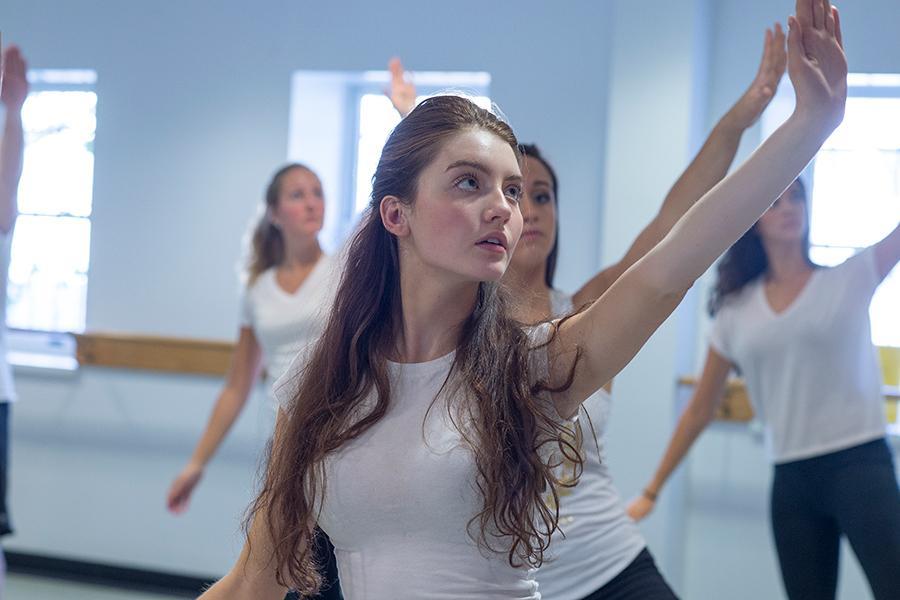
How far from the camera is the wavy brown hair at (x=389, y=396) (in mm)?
1352

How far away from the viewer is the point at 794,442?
9.02ft

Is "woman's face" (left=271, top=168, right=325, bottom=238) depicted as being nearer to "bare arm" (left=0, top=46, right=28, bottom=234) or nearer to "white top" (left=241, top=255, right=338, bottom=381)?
"white top" (left=241, top=255, right=338, bottom=381)

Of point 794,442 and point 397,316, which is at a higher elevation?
point 397,316

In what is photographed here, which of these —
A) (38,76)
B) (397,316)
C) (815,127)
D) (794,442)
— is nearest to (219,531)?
(38,76)

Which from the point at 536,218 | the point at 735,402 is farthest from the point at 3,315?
the point at 735,402

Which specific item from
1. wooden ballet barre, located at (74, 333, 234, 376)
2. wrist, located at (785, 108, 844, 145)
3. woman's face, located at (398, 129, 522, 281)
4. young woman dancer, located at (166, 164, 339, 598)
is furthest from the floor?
wrist, located at (785, 108, 844, 145)

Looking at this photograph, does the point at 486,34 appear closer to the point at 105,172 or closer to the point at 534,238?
the point at 105,172

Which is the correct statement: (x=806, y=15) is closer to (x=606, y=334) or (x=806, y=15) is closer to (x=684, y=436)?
(x=606, y=334)

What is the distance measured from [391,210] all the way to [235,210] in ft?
11.1

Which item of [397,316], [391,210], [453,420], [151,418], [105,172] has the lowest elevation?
[151,418]

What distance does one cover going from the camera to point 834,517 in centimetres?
269

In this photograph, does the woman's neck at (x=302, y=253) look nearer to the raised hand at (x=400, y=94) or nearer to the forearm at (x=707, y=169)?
the raised hand at (x=400, y=94)

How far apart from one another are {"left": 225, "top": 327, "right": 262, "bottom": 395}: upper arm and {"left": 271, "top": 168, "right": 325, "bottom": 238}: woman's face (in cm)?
34

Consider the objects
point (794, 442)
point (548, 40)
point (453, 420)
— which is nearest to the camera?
point (453, 420)
